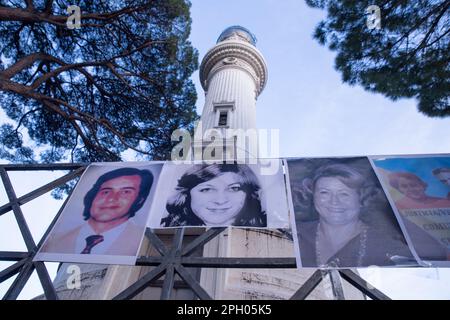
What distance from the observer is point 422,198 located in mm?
4047

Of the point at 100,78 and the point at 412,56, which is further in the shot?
the point at 100,78

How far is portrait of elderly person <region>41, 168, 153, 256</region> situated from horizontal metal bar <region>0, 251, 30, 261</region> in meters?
0.19

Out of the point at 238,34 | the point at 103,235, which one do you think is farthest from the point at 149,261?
the point at 238,34

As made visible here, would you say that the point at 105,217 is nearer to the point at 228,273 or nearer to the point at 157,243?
the point at 157,243

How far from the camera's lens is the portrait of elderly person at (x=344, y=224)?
138 inches

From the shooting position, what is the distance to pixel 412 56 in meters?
6.84

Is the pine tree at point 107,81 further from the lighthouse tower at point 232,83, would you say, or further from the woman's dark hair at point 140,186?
the woman's dark hair at point 140,186

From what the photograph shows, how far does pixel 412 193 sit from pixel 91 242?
3853 millimetres

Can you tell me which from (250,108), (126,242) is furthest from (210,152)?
(126,242)

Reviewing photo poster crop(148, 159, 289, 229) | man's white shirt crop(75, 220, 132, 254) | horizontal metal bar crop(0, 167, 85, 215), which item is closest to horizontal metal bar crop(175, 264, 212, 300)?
photo poster crop(148, 159, 289, 229)

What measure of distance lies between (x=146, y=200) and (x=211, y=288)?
2873 mm

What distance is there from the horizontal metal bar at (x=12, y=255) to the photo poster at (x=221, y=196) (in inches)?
55.7

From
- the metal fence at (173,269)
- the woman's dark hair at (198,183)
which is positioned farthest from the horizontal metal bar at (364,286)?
the woman's dark hair at (198,183)
